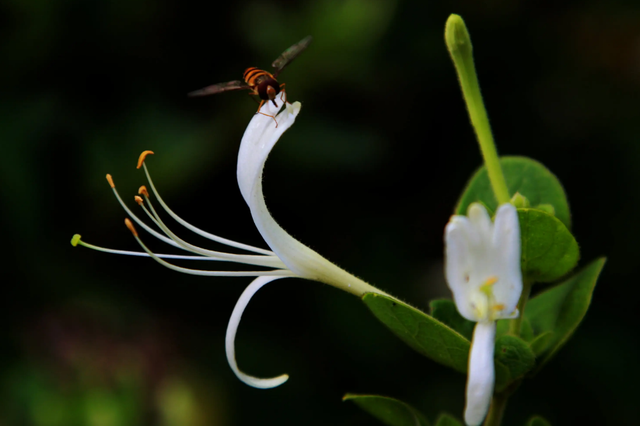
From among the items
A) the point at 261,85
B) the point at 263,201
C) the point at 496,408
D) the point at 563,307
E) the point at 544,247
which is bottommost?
the point at 496,408

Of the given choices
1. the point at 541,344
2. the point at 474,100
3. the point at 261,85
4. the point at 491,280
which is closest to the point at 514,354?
the point at 541,344

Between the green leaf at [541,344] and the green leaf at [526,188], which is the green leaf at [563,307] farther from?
the green leaf at [526,188]

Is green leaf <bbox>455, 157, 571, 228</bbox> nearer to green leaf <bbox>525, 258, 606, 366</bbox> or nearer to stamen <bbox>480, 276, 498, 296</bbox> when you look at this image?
green leaf <bbox>525, 258, 606, 366</bbox>

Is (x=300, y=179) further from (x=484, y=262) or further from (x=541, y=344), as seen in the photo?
(x=484, y=262)

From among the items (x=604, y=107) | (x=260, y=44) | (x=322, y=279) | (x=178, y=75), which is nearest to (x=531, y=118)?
(x=604, y=107)

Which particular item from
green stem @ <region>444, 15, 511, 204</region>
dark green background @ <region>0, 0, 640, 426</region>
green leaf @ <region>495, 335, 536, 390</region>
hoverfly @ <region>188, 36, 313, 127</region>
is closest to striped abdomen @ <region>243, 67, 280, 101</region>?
hoverfly @ <region>188, 36, 313, 127</region>

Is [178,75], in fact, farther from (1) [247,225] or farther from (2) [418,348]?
(2) [418,348]
